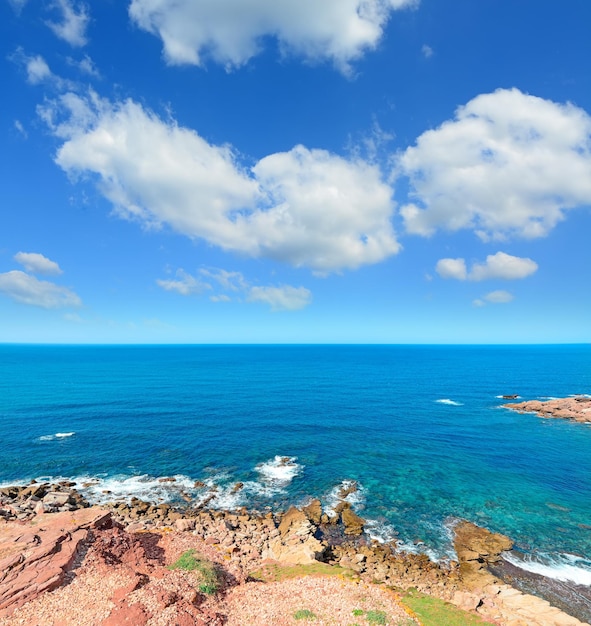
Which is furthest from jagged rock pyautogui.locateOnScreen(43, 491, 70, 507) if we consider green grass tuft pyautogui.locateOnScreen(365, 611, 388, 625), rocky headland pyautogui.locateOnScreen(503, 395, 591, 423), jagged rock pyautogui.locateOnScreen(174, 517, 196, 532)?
rocky headland pyautogui.locateOnScreen(503, 395, 591, 423)

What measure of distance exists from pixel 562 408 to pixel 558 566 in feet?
253

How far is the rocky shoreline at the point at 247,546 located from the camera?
26750 mm

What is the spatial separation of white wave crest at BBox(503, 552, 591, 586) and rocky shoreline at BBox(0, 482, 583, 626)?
2021mm

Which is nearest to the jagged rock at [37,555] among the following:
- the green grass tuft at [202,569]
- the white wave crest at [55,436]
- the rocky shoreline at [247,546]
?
the rocky shoreline at [247,546]

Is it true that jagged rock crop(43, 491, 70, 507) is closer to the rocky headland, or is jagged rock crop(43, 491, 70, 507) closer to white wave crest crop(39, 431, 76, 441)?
white wave crest crop(39, 431, 76, 441)

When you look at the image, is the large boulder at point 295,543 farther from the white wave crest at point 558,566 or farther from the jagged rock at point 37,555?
the white wave crest at point 558,566

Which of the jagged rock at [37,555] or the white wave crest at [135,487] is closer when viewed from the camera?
the jagged rock at [37,555]

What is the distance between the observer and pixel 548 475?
5591 cm

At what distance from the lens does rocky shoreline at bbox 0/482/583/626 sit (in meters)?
26.8

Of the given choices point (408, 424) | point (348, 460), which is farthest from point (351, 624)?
point (408, 424)

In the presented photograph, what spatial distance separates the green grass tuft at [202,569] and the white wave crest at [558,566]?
1202 inches

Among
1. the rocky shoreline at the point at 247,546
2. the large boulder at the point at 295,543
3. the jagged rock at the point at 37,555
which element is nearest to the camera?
the jagged rock at the point at 37,555

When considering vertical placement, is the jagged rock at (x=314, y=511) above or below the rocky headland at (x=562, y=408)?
below

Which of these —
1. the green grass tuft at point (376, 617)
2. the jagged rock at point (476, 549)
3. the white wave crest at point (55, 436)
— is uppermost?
the green grass tuft at point (376, 617)
